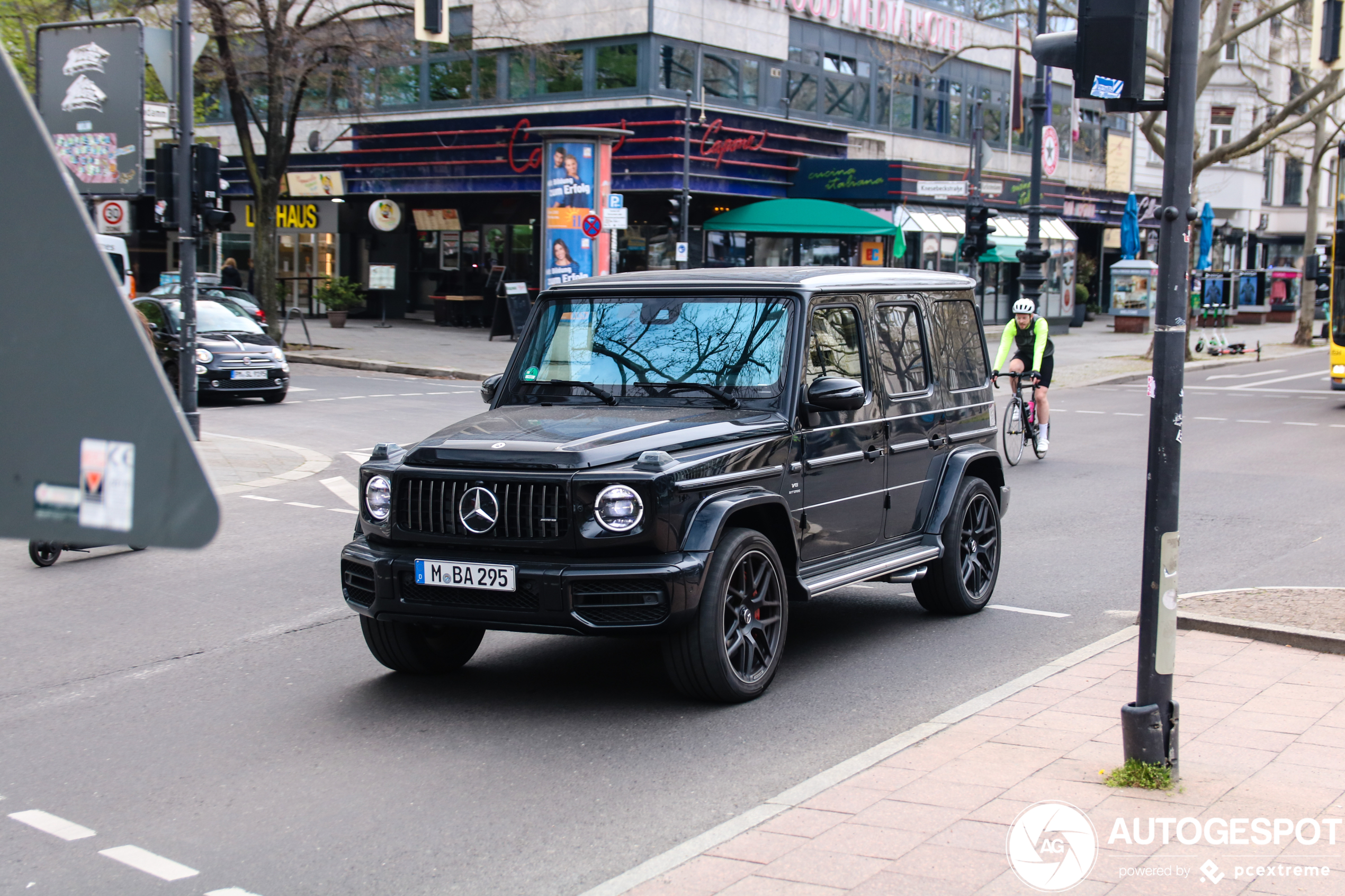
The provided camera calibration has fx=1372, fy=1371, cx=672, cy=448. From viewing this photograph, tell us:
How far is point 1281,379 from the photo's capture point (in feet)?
97.2

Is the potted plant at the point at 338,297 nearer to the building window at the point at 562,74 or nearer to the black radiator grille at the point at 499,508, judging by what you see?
the building window at the point at 562,74

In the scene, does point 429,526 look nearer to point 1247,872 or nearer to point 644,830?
point 644,830

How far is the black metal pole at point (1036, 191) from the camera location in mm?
24516

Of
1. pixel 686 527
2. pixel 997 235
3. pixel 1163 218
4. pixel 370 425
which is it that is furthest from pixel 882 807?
pixel 997 235

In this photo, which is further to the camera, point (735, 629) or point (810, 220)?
point (810, 220)

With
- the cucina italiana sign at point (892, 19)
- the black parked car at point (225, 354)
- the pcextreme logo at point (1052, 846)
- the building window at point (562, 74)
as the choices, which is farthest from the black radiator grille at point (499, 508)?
the cucina italiana sign at point (892, 19)

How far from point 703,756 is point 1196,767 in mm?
1816

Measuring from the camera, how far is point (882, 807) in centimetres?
456

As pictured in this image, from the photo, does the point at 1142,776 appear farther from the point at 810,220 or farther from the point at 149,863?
the point at 810,220

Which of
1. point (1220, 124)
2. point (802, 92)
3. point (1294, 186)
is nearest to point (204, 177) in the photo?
point (802, 92)

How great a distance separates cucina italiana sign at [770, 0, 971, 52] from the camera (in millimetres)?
39375

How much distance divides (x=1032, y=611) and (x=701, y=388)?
2778mm

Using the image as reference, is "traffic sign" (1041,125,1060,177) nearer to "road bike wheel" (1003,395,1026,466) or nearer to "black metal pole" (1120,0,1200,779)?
"road bike wheel" (1003,395,1026,466)

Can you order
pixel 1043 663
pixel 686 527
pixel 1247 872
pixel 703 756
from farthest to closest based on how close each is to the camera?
pixel 1043 663 → pixel 686 527 → pixel 703 756 → pixel 1247 872
